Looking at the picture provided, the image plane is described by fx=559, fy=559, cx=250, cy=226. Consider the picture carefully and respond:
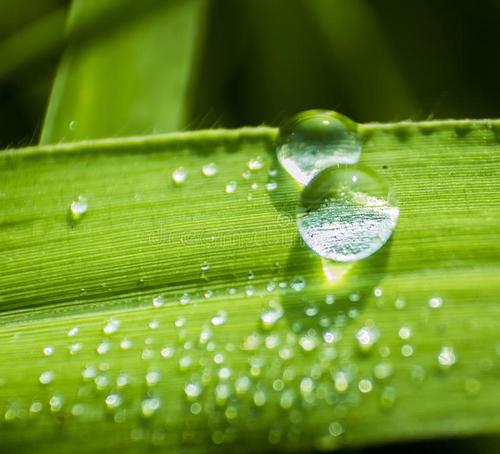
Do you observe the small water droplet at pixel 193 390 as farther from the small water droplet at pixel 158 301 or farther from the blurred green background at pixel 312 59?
the blurred green background at pixel 312 59

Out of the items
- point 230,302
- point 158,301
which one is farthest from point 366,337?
point 158,301

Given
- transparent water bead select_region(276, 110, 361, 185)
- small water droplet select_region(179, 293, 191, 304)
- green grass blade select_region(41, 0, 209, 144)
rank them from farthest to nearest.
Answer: green grass blade select_region(41, 0, 209, 144) → transparent water bead select_region(276, 110, 361, 185) → small water droplet select_region(179, 293, 191, 304)

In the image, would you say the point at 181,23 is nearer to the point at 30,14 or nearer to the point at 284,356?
the point at 30,14

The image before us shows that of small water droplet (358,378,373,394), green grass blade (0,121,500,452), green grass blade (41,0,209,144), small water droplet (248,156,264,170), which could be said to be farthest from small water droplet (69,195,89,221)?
small water droplet (358,378,373,394)

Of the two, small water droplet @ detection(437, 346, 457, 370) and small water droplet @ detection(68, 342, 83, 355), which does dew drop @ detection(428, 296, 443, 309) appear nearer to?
small water droplet @ detection(437, 346, 457, 370)

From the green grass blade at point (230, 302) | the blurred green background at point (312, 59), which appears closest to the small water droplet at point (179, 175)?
the green grass blade at point (230, 302)

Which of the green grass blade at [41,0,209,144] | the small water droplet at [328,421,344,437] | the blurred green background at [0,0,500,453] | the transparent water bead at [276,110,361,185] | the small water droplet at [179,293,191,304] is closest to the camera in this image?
the small water droplet at [328,421,344,437]

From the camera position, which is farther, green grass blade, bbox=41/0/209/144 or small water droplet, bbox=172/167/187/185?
green grass blade, bbox=41/0/209/144
